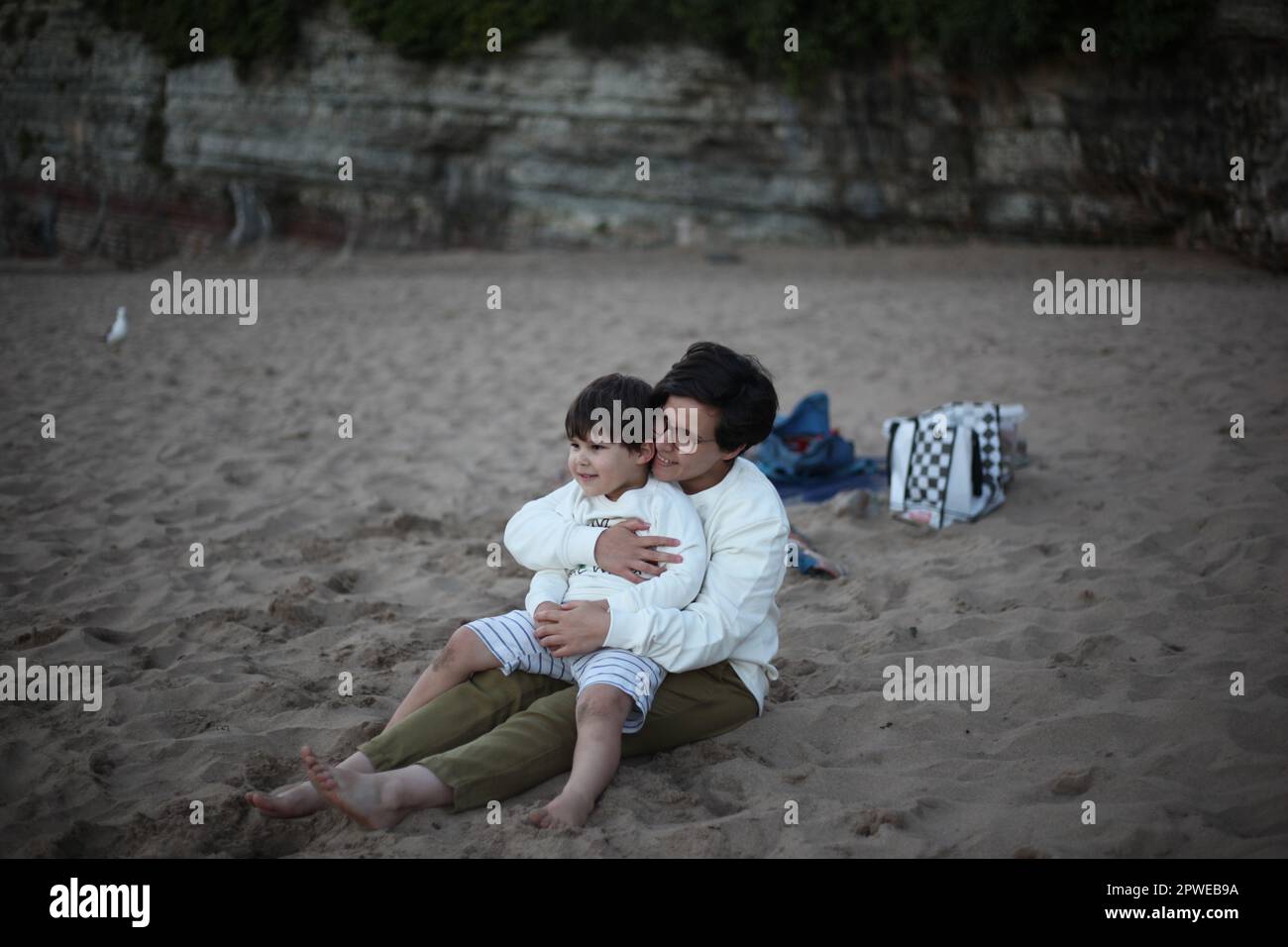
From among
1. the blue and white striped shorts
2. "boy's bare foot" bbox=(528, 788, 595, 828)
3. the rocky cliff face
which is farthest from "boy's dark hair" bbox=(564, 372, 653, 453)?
the rocky cliff face

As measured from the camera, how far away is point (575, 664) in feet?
9.02

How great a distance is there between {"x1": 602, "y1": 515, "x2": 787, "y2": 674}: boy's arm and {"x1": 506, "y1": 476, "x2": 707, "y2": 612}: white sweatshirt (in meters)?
0.04

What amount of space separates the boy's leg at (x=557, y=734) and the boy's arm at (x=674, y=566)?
10.4 inches

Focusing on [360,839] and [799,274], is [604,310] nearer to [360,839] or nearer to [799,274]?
[799,274]

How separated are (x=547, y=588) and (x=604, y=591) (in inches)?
8.3

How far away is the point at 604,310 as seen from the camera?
1041cm

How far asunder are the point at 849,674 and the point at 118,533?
3.30 meters

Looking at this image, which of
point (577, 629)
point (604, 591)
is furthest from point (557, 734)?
point (604, 591)

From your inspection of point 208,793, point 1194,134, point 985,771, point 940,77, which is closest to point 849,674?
point 985,771

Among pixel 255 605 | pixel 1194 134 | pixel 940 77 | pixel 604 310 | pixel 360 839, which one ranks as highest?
pixel 940 77
